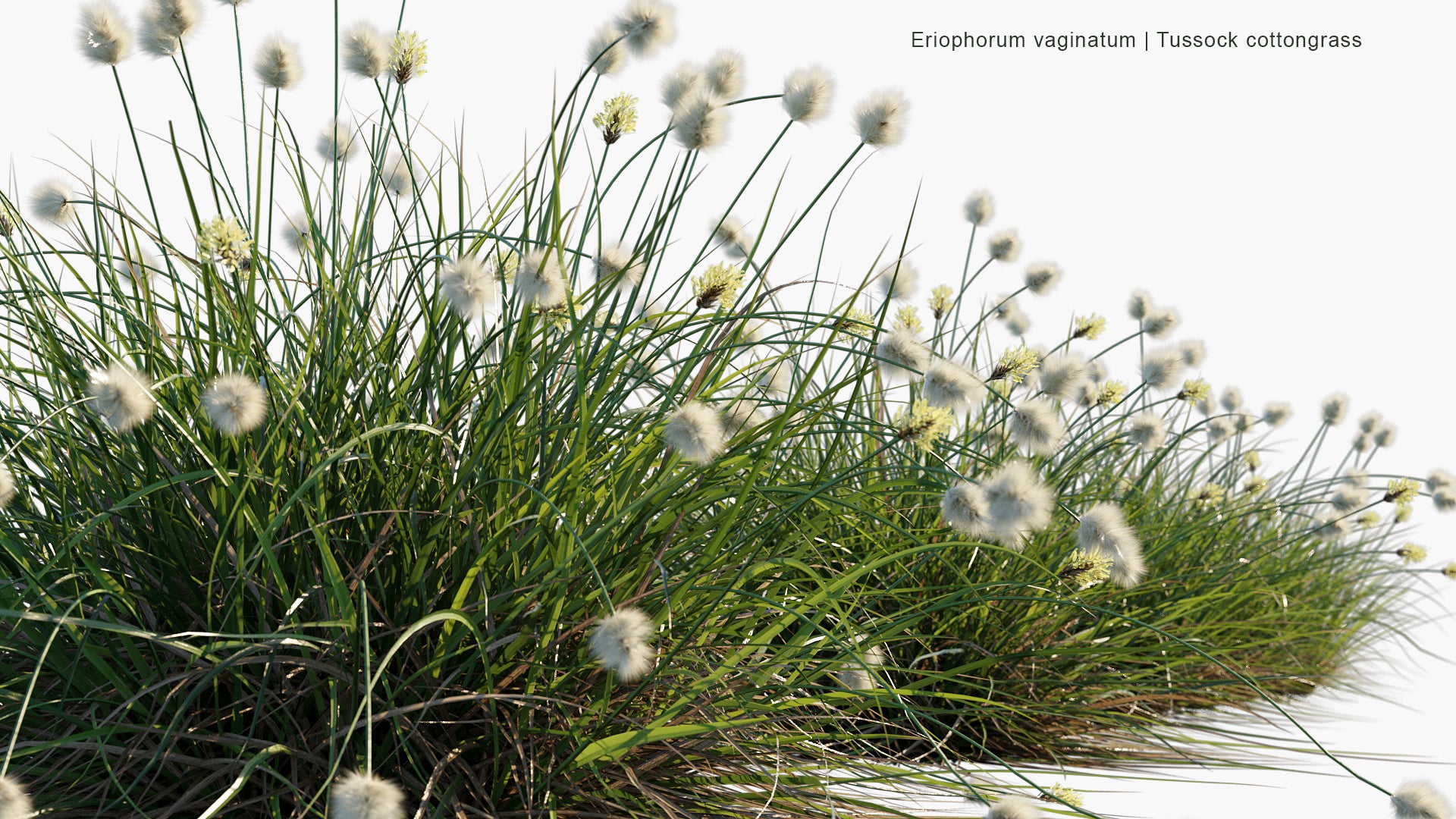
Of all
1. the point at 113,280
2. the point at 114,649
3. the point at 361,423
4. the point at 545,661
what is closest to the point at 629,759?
the point at 545,661

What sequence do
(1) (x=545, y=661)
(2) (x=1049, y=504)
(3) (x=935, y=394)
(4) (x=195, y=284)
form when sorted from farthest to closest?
(4) (x=195, y=284) < (1) (x=545, y=661) < (3) (x=935, y=394) < (2) (x=1049, y=504)

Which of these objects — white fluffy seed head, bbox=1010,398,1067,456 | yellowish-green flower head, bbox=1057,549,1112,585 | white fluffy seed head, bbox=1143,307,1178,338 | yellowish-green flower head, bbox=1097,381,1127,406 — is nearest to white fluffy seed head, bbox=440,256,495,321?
white fluffy seed head, bbox=1010,398,1067,456


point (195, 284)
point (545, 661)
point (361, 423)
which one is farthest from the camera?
point (195, 284)

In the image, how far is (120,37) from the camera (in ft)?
7.49

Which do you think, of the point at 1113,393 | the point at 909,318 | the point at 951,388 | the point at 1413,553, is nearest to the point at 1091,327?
the point at 1113,393

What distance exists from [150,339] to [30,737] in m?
0.82

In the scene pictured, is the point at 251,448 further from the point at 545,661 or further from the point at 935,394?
the point at 935,394

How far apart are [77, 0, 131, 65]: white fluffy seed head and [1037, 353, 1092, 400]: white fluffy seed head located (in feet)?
6.75

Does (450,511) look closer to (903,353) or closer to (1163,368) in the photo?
(903,353)

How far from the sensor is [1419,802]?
2014 mm

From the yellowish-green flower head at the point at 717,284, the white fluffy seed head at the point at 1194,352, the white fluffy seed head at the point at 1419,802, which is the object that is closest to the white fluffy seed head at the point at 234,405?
the yellowish-green flower head at the point at 717,284

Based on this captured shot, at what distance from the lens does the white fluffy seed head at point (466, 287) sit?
1.81 metres

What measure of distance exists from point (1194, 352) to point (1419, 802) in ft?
9.20

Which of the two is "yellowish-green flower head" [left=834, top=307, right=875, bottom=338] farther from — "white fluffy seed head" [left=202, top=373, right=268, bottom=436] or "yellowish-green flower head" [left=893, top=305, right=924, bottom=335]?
"white fluffy seed head" [left=202, top=373, right=268, bottom=436]
